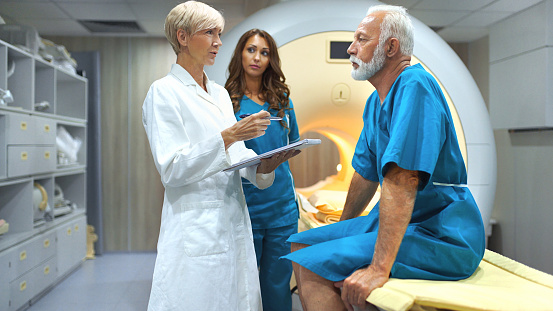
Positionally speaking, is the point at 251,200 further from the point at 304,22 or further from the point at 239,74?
the point at 304,22

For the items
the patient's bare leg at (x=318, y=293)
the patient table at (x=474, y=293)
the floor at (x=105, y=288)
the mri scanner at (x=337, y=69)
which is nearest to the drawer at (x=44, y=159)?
the floor at (x=105, y=288)

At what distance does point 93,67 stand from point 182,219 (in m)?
3.40

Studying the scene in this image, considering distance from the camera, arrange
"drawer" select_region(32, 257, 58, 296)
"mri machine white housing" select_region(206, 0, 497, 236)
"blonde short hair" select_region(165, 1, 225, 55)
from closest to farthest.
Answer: "blonde short hair" select_region(165, 1, 225, 55)
"mri machine white housing" select_region(206, 0, 497, 236)
"drawer" select_region(32, 257, 58, 296)

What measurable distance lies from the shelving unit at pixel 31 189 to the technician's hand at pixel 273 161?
1739mm

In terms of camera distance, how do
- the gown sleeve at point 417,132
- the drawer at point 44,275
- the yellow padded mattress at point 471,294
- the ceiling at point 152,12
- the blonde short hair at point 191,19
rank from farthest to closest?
1. the ceiling at point 152,12
2. the drawer at point 44,275
3. the blonde short hair at point 191,19
4. the gown sleeve at point 417,132
5. the yellow padded mattress at point 471,294

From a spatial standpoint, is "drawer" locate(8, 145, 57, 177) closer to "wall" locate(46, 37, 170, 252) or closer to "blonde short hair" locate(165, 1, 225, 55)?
"wall" locate(46, 37, 170, 252)

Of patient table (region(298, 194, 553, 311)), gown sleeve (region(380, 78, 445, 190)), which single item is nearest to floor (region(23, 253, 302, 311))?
patient table (region(298, 194, 553, 311))

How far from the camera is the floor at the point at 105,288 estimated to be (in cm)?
284

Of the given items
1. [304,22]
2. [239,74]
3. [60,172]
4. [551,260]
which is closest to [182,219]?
[239,74]

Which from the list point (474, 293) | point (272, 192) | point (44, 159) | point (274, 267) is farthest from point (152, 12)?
point (474, 293)

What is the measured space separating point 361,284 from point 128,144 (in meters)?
3.69

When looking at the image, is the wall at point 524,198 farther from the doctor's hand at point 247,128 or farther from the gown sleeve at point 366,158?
the doctor's hand at point 247,128

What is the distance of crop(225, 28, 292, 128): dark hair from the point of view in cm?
194

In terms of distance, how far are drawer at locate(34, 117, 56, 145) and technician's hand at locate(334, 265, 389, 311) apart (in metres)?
2.53
